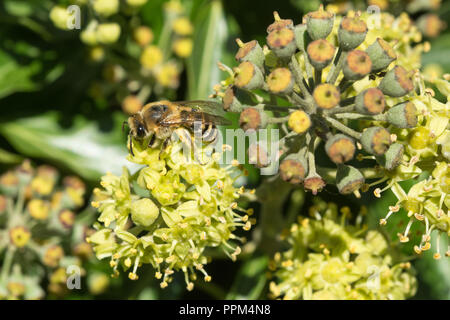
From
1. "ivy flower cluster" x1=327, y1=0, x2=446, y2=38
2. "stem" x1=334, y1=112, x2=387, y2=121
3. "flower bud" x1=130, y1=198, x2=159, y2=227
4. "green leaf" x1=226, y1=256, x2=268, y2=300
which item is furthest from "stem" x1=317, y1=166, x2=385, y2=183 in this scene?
"ivy flower cluster" x1=327, y1=0, x2=446, y2=38

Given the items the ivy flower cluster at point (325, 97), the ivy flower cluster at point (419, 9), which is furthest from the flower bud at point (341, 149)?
the ivy flower cluster at point (419, 9)

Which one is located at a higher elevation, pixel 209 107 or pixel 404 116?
pixel 209 107

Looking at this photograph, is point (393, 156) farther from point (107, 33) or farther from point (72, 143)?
point (72, 143)

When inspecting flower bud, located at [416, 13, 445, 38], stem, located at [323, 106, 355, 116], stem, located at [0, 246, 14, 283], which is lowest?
stem, located at [0, 246, 14, 283]

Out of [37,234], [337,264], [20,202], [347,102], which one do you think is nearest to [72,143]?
[20,202]

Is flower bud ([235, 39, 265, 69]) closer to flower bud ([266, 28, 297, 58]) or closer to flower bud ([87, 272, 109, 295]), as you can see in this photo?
flower bud ([266, 28, 297, 58])

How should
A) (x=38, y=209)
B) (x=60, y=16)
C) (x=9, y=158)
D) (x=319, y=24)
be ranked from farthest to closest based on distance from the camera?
(x=9, y=158)
(x=60, y=16)
(x=38, y=209)
(x=319, y=24)
